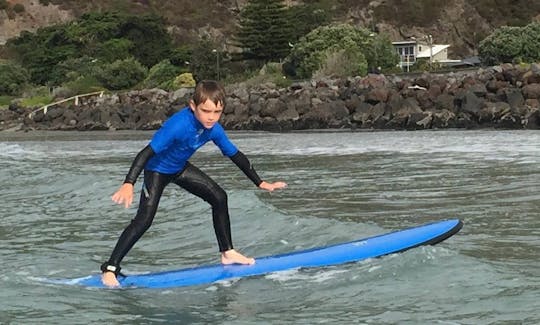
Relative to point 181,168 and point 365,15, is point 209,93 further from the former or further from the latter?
point 365,15

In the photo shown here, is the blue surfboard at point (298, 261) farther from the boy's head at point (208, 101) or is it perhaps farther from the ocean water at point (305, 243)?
the boy's head at point (208, 101)

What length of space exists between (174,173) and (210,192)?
0.33m

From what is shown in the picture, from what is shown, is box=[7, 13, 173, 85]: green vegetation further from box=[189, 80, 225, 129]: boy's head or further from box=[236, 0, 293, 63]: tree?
box=[189, 80, 225, 129]: boy's head

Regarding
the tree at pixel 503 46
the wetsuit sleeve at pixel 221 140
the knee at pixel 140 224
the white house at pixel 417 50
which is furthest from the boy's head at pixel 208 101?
the white house at pixel 417 50

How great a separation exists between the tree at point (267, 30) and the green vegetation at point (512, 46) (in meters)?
17.1

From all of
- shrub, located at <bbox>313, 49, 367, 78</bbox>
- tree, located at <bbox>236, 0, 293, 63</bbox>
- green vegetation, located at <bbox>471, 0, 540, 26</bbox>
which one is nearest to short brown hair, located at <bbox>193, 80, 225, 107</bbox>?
shrub, located at <bbox>313, 49, 367, 78</bbox>

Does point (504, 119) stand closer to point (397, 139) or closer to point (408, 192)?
point (397, 139)

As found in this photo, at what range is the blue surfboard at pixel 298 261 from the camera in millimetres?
6117

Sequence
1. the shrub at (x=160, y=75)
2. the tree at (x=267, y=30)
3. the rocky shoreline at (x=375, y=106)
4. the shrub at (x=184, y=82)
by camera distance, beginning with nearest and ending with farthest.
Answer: the rocky shoreline at (x=375, y=106)
the shrub at (x=184, y=82)
the shrub at (x=160, y=75)
the tree at (x=267, y=30)

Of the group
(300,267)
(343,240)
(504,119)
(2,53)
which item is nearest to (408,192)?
(343,240)

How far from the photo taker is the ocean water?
523cm

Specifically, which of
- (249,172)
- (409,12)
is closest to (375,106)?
(249,172)

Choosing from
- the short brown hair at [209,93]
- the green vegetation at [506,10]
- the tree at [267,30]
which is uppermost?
the green vegetation at [506,10]

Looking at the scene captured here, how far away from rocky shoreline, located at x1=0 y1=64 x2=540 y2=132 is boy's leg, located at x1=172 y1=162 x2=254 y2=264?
68.0ft
